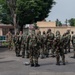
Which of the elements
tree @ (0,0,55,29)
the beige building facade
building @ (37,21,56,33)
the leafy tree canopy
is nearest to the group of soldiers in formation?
the beige building facade

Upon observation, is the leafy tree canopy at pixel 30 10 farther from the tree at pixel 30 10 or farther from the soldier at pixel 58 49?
the soldier at pixel 58 49

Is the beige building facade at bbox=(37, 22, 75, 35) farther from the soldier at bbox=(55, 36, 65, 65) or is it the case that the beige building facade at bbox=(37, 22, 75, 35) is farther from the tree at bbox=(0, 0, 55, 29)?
the soldier at bbox=(55, 36, 65, 65)

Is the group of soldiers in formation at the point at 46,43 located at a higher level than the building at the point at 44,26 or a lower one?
lower

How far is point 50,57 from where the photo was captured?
78.2 ft

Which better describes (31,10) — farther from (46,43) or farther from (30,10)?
(46,43)

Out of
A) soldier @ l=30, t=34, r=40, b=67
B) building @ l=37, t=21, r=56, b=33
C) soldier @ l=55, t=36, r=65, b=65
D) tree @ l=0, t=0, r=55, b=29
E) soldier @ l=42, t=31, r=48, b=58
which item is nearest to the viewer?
soldier @ l=30, t=34, r=40, b=67

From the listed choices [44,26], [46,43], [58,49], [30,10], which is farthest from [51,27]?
[58,49]

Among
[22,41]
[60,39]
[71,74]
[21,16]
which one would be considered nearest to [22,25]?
[21,16]

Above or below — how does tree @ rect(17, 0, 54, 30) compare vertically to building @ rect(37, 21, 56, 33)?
above

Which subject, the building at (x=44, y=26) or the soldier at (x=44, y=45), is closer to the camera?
the soldier at (x=44, y=45)

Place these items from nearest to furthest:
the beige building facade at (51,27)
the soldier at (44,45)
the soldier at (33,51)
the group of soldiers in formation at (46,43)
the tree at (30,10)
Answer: the soldier at (33,51) → the group of soldiers in formation at (46,43) → the soldier at (44,45) → the beige building facade at (51,27) → the tree at (30,10)

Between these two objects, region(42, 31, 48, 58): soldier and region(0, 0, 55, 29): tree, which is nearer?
region(42, 31, 48, 58): soldier

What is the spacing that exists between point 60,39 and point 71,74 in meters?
4.02

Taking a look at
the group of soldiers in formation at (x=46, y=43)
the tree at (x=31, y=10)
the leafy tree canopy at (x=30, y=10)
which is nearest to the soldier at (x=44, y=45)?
the group of soldiers in formation at (x=46, y=43)
